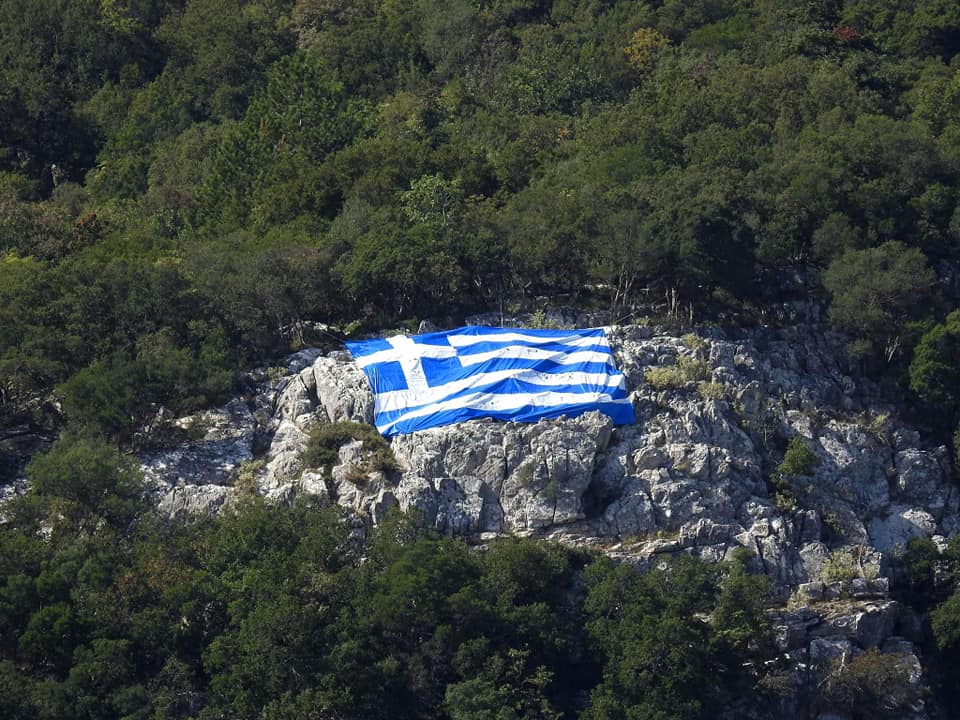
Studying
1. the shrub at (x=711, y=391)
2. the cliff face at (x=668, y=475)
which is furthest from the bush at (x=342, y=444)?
the shrub at (x=711, y=391)

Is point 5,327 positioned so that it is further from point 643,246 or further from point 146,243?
point 643,246

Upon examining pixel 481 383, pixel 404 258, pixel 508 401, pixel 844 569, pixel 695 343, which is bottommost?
pixel 844 569

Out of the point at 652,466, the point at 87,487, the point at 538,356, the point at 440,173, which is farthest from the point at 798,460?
the point at 87,487

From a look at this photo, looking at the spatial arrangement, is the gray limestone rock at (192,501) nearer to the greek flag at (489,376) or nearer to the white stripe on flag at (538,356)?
the greek flag at (489,376)

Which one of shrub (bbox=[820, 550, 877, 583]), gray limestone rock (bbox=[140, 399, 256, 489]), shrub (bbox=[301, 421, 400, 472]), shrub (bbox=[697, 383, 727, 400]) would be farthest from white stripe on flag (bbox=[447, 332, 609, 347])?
shrub (bbox=[820, 550, 877, 583])

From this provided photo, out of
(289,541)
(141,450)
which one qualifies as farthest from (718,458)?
(141,450)

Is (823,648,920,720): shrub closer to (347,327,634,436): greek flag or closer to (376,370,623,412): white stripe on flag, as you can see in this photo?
(347,327,634,436): greek flag

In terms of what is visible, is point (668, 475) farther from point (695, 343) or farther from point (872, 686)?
point (872, 686)
